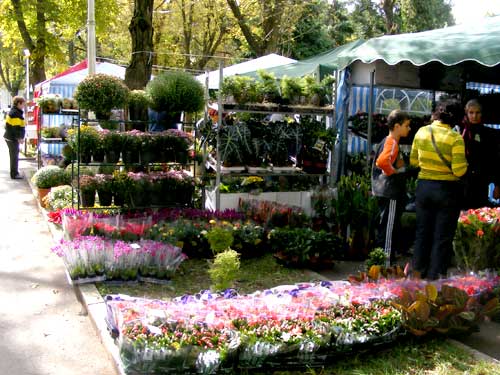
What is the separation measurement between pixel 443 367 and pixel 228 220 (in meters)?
4.34

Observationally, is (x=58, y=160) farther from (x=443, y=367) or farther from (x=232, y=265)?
(x=443, y=367)

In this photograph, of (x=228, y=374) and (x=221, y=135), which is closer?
(x=228, y=374)

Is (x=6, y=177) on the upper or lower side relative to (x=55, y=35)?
lower

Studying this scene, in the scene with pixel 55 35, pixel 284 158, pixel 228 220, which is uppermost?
pixel 55 35

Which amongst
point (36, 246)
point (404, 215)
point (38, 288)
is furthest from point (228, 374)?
point (36, 246)

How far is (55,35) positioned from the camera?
26.0 m

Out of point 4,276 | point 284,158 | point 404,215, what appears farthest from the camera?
point 284,158

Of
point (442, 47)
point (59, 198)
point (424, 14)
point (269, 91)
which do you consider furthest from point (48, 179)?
point (424, 14)

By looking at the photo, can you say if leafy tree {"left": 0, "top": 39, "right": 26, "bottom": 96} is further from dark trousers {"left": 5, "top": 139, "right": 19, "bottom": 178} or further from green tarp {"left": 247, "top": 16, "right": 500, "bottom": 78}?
green tarp {"left": 247, "top": 16, "right": 500, "bottom": 78}

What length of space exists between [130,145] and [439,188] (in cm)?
456

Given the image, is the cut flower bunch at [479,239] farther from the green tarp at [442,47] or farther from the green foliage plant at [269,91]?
the green foliage plant at [269,91]

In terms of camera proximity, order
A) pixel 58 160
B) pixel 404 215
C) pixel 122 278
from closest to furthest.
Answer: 1. pixel 122 278
2. pixel 404 215
3. pixel 58 160

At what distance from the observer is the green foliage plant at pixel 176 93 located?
8.48 meters

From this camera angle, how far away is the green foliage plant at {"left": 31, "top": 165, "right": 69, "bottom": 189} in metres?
11.2
